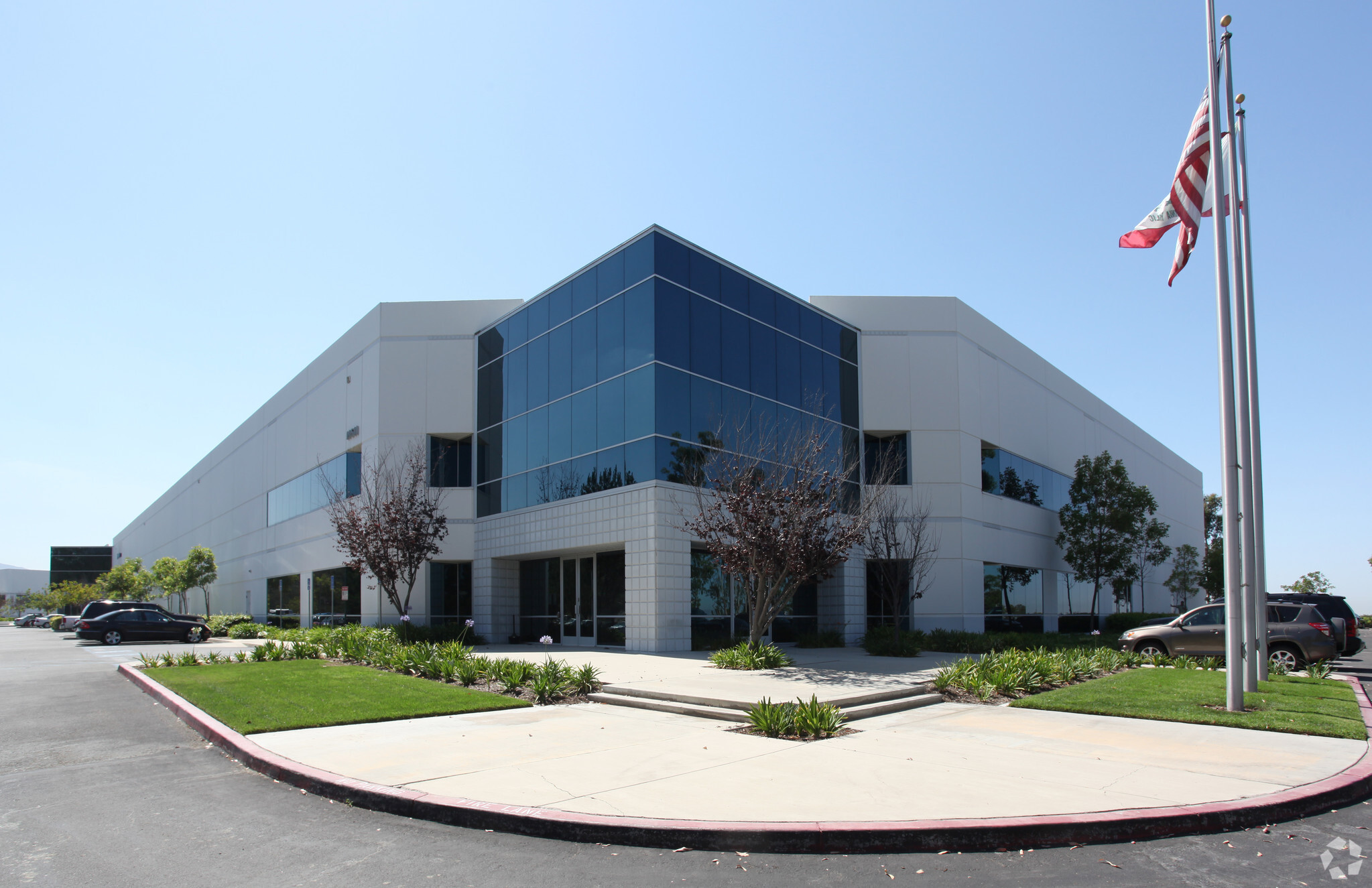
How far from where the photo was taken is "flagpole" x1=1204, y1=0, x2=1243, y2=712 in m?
11.7

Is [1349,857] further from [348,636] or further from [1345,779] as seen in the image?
[348,636]

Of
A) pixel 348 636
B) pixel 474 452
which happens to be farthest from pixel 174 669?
pixel 474 452

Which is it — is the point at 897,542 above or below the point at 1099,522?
→ below

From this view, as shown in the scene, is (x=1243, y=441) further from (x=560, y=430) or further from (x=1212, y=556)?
(x=1212, y=556)

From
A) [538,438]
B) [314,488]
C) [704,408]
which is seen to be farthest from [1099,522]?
[314,488]

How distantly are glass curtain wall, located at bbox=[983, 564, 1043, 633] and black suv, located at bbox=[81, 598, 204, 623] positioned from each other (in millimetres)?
32580

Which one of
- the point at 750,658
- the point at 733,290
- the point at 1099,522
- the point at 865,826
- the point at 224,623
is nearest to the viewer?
the point at 865,826

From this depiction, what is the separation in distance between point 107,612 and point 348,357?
15.8m

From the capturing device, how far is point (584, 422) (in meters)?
25.0

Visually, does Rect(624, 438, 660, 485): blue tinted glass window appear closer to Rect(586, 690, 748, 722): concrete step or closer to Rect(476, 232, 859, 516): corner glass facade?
Rect(476, 232, 859, 516): corner glass facade

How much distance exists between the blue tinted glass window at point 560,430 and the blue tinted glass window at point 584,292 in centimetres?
283

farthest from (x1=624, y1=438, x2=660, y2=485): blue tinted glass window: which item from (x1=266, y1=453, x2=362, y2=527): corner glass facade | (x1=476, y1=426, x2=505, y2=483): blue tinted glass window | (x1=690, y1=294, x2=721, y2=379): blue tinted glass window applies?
(x1=266, y1=453, x2=362, y2=527): corner glass facade

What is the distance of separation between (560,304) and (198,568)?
37.7 m

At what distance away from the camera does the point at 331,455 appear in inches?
1373
